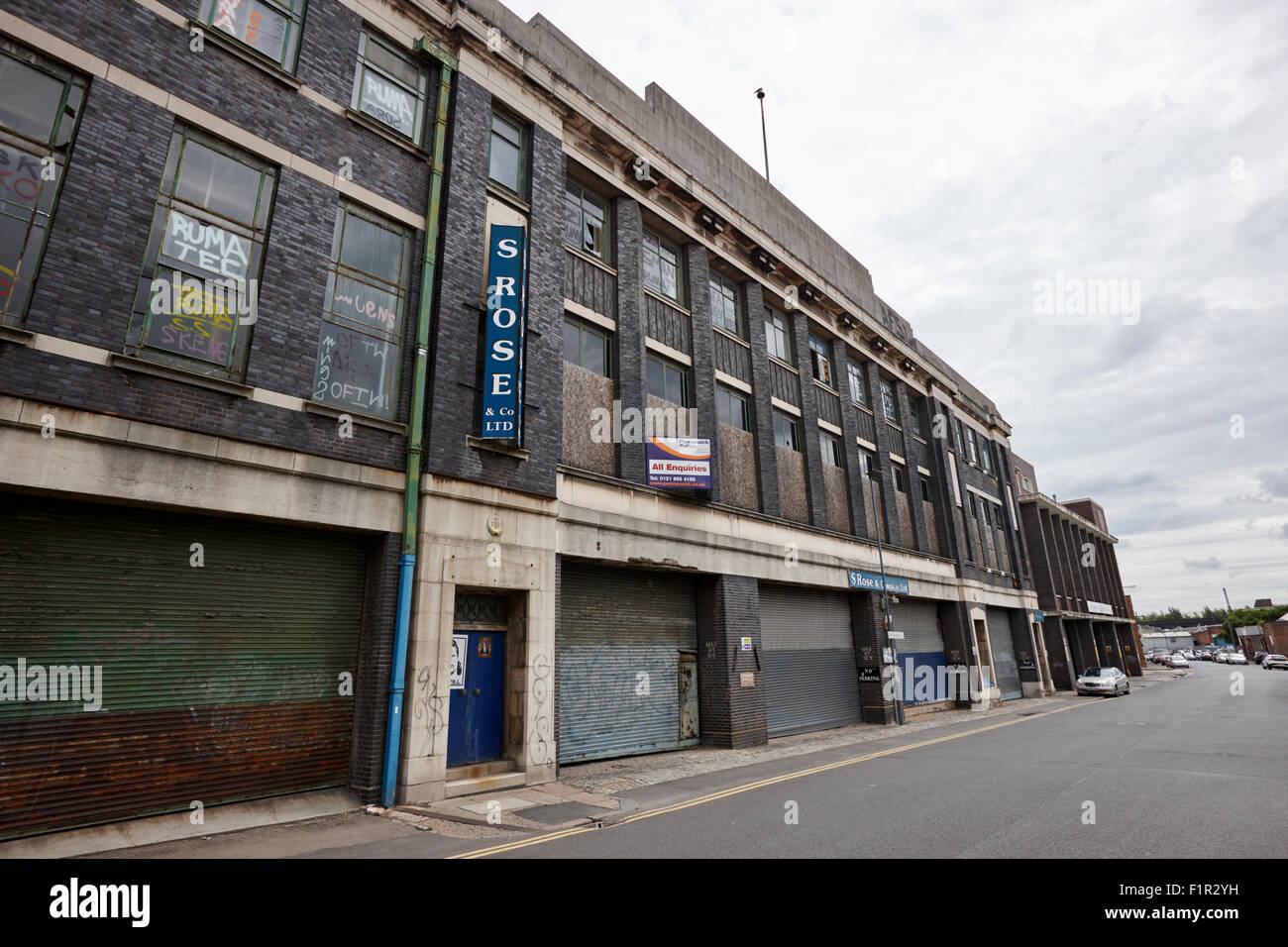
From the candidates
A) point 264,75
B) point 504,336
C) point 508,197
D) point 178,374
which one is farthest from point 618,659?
→ point 264,75

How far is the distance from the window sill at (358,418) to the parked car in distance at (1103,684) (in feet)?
124

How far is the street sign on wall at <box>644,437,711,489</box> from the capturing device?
15430 millimetres

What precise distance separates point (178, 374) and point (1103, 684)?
41.2 m

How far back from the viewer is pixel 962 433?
34156 mm

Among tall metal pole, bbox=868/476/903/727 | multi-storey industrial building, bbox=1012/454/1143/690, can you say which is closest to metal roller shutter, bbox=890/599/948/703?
tall metal pole, bbox=868/476/903/727

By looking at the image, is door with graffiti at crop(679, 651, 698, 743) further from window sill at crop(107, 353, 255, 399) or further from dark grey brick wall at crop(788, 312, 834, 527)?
window sill at crop(107, 353, 255, 399)

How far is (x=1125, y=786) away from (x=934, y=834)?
4.61 metres

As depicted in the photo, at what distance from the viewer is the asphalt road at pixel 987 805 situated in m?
6.70

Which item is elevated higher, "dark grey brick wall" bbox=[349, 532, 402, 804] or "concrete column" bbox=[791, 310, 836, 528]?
"concrete column" bbox=[791, 310, 836, 528]

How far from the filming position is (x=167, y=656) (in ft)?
27.3

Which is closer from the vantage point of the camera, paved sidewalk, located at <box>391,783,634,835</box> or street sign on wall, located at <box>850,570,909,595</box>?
paved sidewalk, located at <box>391,783,634,835</box>

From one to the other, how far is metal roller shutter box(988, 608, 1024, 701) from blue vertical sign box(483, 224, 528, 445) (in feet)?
92.8

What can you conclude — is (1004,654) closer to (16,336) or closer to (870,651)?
(870,651)
